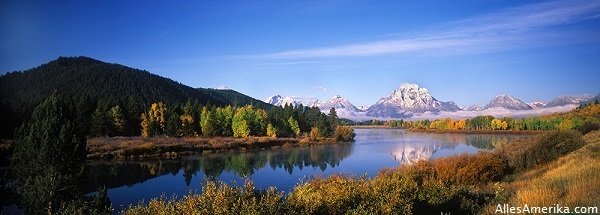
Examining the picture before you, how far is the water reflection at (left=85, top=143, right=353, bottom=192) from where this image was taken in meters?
37.6

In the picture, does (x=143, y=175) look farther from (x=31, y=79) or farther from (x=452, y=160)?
(x=31, y=79)

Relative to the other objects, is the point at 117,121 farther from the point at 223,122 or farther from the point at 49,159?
the point at 49,159

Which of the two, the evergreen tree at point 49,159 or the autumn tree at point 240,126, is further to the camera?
the autumn tree at point 240,126

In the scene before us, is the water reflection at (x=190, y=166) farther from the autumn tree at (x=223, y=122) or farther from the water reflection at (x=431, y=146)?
the autumn tree at (x=223, y=122)

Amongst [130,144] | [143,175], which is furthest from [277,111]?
[143,175]

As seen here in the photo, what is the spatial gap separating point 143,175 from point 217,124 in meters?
49.6

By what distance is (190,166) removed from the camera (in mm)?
47125

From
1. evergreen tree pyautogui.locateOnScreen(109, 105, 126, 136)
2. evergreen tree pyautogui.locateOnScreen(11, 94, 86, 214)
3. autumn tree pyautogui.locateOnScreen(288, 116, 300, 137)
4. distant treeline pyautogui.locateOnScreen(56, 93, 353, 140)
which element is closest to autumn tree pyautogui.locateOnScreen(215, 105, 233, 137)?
distant treeline pyautogui.locateOnScreen(56, 93, 353, 140)

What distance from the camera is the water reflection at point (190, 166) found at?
3756 centimetres

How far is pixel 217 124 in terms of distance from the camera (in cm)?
8950

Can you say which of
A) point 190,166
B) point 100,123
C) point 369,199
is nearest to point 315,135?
point 100,123

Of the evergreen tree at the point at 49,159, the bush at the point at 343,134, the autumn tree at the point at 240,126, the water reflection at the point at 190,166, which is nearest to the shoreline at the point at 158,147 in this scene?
the water reflection at the point at 190,166

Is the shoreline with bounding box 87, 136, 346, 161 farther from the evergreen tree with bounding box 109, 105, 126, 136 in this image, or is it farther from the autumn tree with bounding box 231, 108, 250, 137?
the evergreen tree with bounding box 109, 105, 126, 136

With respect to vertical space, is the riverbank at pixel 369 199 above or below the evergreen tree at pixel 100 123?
below
